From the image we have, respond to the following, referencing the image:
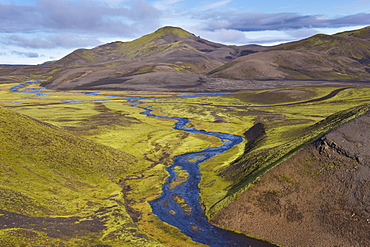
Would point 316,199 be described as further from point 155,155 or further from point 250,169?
point 155,155

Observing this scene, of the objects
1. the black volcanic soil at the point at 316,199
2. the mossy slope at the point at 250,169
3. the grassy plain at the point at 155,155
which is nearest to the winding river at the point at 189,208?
the grassy plain at the point at 155,155

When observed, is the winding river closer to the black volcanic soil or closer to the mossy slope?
the black volcanic soil

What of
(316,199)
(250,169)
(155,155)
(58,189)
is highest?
(250,169)

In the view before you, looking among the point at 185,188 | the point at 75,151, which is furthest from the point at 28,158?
the point at 185,188

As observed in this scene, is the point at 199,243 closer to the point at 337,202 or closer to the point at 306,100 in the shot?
the point at 337,202

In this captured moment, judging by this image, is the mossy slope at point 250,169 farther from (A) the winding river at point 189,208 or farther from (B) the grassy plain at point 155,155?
(A) the winding river at point 189,208


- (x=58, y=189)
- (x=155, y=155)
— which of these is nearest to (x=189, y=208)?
(x=58, y=189)

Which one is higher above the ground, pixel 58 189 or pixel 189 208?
pixel 58 189
